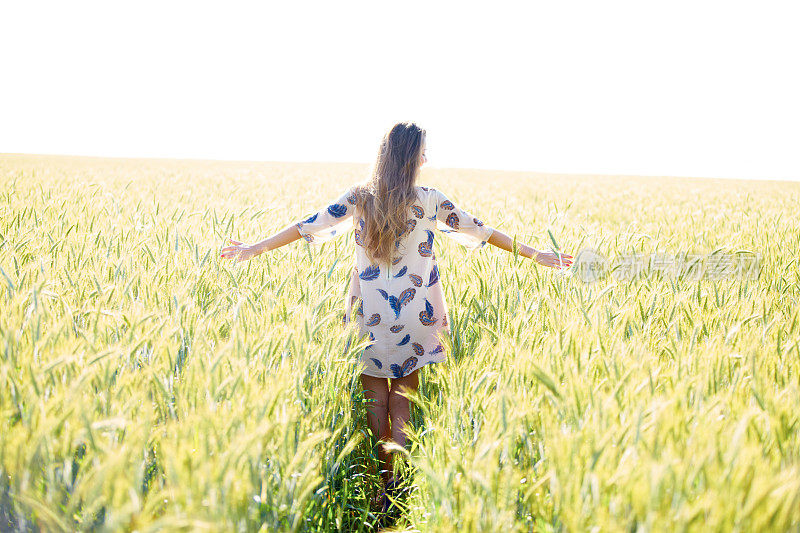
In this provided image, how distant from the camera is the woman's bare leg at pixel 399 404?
6.50 ft

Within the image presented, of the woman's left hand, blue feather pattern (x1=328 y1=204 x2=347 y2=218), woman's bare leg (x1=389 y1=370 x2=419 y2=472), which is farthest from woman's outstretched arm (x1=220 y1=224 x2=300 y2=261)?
woman's bare leg (x1=389 y1=370 x2=419 y2=472)

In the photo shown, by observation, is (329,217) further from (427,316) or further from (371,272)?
(427,316)

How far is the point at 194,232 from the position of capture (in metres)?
3.40

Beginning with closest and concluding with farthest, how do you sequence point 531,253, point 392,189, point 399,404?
point 392,189, point 399,404, point 531,253

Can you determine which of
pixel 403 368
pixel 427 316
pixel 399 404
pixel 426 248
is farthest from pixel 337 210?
pixel 399 404

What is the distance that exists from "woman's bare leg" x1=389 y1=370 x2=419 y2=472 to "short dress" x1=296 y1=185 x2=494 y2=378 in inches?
2.8

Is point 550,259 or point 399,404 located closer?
point 399,404

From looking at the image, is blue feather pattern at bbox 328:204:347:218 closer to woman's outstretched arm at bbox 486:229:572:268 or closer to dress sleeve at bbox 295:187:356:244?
dress sleeve at bbox 295:187:356:244

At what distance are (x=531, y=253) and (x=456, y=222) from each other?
0.36 m

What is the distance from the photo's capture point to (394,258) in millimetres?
2121

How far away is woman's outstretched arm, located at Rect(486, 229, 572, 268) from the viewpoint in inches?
90.4

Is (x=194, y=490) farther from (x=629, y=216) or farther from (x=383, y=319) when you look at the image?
(x=629, y=216)

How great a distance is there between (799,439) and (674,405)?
13.5 inches

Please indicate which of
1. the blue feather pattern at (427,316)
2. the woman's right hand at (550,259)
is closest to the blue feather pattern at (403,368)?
→ the blue feather pattern at (427,316)
